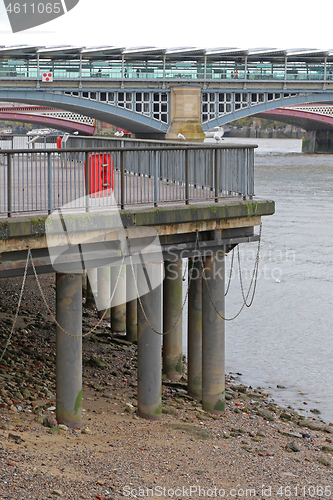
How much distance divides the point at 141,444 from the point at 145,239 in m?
2.60

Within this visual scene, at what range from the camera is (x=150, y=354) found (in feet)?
35.0

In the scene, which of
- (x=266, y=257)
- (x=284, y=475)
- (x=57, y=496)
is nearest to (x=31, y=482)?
(x=57, y=496)

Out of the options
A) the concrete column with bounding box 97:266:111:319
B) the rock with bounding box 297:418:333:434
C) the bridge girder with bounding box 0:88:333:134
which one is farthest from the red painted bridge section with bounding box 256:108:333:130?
the rock with bounding box 297:418:333:434

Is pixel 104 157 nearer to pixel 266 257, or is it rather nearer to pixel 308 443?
pixel 308 443

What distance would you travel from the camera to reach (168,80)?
60000mm

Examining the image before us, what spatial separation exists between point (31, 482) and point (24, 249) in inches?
105

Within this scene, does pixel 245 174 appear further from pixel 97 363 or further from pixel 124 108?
pixel 124 108

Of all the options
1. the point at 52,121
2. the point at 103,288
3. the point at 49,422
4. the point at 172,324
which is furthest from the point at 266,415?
the point at 52,121

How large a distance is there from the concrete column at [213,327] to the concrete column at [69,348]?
2203 mm

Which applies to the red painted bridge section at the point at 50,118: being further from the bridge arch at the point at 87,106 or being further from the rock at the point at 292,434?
the rock at the point at 292,434

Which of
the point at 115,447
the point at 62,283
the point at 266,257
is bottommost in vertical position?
the point at 266,257

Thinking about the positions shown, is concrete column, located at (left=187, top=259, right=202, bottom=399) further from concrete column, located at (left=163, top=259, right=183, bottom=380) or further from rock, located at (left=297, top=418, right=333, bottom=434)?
rock, located at (left=297, top=418, right=333, bottom=434)

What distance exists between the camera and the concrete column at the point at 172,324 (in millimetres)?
13797

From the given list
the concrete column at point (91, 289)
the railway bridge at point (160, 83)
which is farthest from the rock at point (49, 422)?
the railway bridge at point (160, 83)
